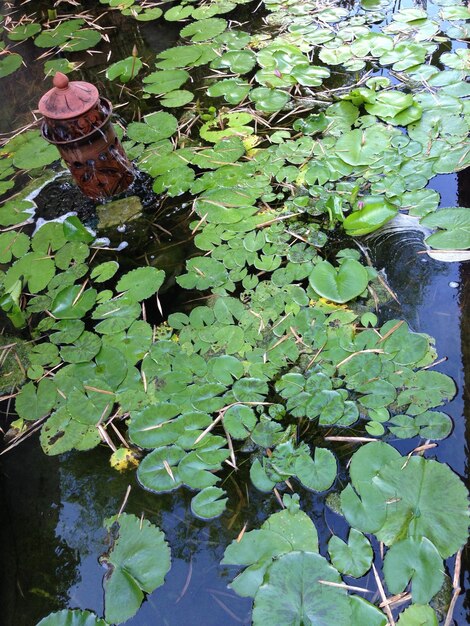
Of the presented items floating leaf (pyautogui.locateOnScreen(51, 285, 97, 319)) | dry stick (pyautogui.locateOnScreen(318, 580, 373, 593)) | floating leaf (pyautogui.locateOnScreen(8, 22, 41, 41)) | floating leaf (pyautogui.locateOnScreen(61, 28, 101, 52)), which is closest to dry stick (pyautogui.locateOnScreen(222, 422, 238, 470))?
dry stick (pyautogui.locateOnScreen(318, 580, 373, 593))

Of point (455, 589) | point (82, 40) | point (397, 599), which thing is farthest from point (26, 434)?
point (82, 40)

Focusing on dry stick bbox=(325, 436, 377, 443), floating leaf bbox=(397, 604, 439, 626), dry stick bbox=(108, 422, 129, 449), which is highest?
dry stick bbox=(108, 422, 129, 449)

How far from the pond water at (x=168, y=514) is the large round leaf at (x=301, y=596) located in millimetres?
71

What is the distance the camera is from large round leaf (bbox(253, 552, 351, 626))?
1279mm

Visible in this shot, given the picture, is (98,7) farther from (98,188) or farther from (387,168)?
(387,168)

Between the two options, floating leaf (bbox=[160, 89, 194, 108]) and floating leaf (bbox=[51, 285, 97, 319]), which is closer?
floating leaf (bbox=[51, 285, 97, 319])

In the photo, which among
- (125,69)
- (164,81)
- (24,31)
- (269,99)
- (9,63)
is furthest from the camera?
(24,31)

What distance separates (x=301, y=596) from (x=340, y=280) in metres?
1.05

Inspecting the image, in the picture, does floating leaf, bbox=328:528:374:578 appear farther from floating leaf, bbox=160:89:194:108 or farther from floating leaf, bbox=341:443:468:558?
floating leaf, bbox=160:89:194:108

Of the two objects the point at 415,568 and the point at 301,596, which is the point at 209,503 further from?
the point at 415,568

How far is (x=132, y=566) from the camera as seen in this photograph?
1.46 meters

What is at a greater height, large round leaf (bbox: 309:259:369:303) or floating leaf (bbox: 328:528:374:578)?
large round leaf (bbox: 309:259:369:303)

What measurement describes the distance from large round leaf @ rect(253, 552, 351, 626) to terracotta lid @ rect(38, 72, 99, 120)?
73.1 inches

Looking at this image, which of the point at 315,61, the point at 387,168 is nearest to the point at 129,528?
the point at 387,168
